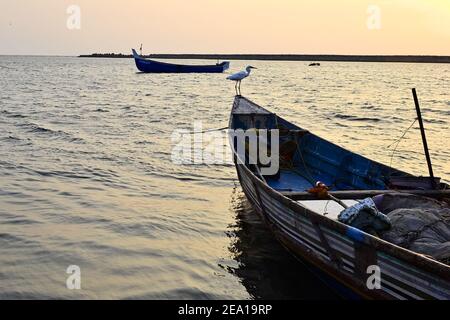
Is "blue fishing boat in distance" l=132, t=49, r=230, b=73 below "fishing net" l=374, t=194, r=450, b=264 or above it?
above

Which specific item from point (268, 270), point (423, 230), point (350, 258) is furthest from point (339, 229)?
point (268, 270)

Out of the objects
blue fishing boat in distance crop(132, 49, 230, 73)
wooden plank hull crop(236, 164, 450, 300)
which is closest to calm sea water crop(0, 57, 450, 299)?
wooden plank hull crop(236, 164, 450, 300)

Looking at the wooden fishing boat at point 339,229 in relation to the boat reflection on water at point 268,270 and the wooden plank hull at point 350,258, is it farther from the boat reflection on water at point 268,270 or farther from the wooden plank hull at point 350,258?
the boat reflection on water at point 268,270

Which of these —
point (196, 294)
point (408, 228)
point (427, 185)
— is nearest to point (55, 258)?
point (196, 294)

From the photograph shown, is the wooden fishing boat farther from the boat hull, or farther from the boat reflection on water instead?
the boat hull

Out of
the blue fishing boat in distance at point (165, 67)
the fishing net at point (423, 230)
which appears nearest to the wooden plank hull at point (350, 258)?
the fishing net at point (423, 230)

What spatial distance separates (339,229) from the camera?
5.60 m

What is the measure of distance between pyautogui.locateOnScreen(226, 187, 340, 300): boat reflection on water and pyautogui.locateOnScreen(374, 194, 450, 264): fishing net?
57.0 inches

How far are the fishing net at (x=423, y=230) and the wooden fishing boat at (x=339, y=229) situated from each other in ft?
2.15

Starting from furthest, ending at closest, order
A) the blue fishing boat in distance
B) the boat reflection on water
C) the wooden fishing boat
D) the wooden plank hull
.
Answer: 1. the blue fishing boat in distance
2. the boat reflection on water
3. the wooden fishing boat
4. the wooden plank hull

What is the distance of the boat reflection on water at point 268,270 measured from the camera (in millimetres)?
6962

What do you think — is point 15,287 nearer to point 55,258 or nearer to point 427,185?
point 55,258

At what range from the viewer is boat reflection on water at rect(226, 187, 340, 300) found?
6962mm
